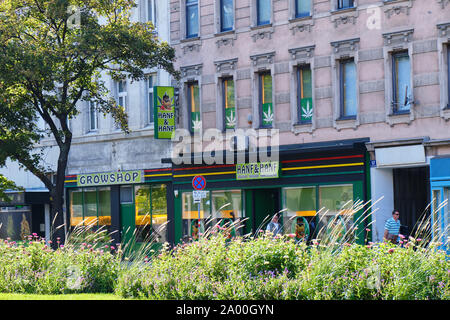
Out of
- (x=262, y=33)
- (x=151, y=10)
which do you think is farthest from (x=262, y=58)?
(x=151, y=10)

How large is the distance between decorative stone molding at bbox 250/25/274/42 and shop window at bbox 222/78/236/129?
193 centimetres

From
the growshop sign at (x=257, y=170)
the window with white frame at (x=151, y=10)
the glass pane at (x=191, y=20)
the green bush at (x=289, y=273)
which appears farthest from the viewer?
the window with white frame at (x=151, y=10)

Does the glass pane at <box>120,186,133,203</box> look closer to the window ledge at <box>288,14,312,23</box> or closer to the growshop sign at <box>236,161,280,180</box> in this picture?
the growshop sign at <box>236,161,280,180</box>

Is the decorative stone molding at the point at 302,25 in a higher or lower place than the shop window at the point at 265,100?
higher

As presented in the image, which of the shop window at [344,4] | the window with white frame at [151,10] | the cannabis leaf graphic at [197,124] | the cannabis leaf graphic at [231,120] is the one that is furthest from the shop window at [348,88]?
the window with white frame at [151,10]

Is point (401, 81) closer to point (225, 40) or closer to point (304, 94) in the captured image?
point (304, 94)

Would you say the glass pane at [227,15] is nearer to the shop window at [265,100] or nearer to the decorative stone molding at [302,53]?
the shop window at [265,100]

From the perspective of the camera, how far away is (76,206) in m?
38.0

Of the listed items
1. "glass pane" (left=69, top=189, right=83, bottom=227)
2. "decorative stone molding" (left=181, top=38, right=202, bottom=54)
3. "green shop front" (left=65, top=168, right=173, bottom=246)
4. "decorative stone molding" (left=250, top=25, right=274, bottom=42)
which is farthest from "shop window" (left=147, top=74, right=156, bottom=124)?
"decorative stone molding" (left=250, top=25, right=274, bottom=42)

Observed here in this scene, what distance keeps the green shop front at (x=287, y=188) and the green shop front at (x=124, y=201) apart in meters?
1.00

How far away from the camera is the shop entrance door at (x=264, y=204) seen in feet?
102

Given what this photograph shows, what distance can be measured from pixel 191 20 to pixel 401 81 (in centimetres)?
937

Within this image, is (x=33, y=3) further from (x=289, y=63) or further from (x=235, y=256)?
(x=235, y=256)

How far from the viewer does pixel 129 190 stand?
35344 millimetres
